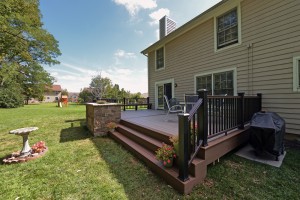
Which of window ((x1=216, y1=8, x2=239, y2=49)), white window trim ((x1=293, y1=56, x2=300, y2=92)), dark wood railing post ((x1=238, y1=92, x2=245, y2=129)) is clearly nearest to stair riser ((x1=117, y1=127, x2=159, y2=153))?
dark wood railing post ((x1=238, y1=92, x2=245, y2=129))

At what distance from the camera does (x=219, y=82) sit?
566 cm

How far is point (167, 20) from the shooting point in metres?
9.37

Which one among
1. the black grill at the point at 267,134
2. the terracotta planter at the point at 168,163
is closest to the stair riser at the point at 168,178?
the terracotta planter at the point at 168,163

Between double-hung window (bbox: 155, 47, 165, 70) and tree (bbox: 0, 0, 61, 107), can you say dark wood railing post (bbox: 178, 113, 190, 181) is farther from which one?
tree (bbox: 0, 0, 61, 107)

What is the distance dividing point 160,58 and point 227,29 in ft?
14.1

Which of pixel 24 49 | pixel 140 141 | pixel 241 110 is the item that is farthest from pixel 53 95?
pixel 241 110

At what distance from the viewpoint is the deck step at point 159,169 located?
207cm

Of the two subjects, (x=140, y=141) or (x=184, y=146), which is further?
(x=140, y=141)

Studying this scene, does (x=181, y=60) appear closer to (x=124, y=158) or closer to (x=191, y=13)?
(x=191, y=13)

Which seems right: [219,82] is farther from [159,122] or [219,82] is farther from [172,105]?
[159,122]

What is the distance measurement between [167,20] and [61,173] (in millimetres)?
9795

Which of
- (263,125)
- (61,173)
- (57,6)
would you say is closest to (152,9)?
(57,6)

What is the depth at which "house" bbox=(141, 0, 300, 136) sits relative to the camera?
389 centimetres

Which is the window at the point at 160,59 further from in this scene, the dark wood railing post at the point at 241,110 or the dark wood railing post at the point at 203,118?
the dark wood railing post at the point at 203,118
